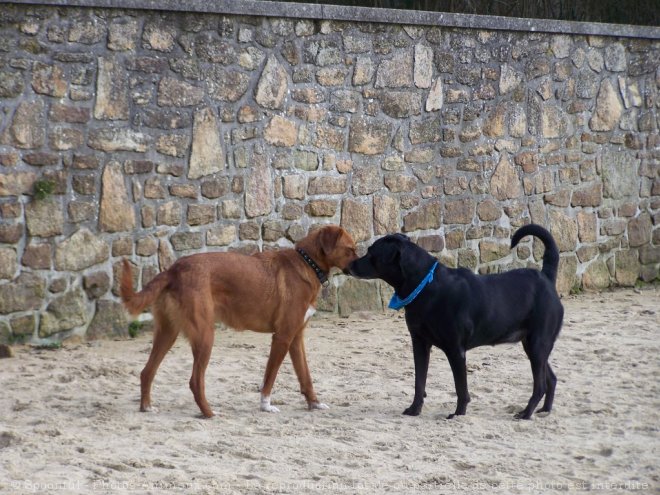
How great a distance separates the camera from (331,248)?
6.50 m

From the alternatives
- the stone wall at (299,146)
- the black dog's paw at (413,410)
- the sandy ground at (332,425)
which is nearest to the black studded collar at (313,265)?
the sandy ground at (332,425)

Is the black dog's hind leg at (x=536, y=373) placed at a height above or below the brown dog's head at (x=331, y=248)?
below

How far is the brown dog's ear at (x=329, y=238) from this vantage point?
6.50 metres

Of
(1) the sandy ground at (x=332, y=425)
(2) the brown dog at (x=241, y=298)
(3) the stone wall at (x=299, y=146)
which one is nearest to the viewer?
(1) the sandy ground at (x=332, y=425)

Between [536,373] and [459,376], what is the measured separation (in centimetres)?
50

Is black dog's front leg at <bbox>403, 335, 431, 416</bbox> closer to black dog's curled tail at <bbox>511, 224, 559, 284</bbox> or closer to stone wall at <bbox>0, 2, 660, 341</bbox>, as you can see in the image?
black dog's curled tail at <bbox>511, 224, 559, 284</bbox>

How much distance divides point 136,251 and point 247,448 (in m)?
2.98

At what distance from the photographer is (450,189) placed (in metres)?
9.68

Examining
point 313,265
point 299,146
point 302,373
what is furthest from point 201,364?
point 299,146

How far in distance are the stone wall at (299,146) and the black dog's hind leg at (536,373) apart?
297cm

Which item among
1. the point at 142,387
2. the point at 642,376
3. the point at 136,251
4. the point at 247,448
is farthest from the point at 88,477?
the point at 642,376

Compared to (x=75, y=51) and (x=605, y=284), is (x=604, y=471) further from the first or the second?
(x=605, y=284)

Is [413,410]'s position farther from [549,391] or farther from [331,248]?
[331,248]

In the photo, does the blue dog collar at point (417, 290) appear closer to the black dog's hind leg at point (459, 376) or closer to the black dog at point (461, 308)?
the black dog at point (461, 308)
